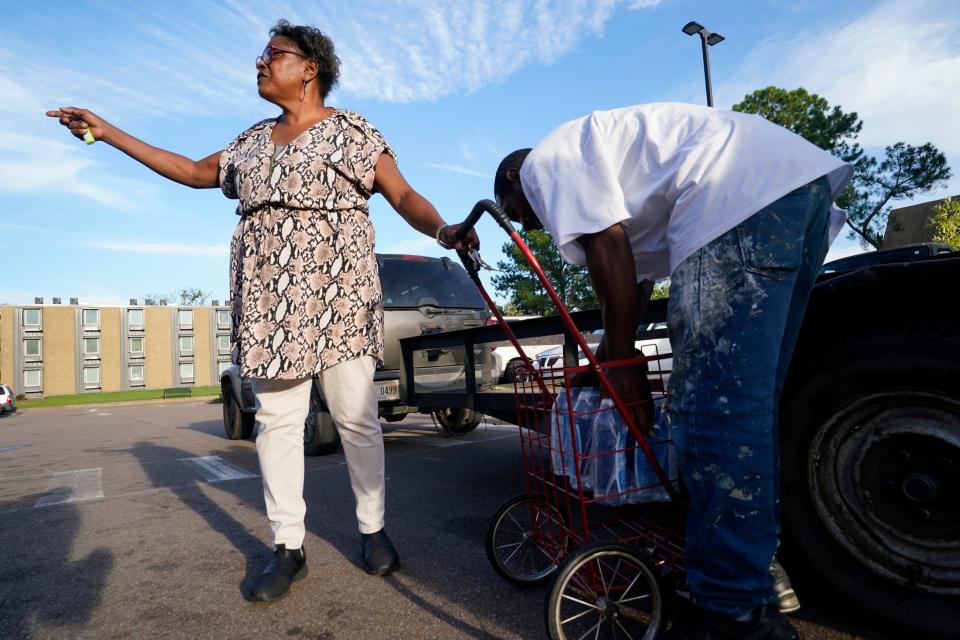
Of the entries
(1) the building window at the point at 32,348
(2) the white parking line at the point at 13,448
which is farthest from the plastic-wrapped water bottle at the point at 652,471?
(1) the building window at the point at 32,348

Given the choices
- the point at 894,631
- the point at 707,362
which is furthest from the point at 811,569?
the point at 707,362

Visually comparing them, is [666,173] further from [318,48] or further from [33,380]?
[33,380]

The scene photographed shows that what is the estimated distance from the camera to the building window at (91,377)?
61062 mm

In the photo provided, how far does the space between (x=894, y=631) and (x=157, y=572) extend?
280cm

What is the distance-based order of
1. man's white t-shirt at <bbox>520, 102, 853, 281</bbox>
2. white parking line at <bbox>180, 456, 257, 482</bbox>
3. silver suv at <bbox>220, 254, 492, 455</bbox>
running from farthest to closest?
silver suv at <bbox>220, 254, 492, 455</bbox> → white parking line at <bbox>180, 456, 257, 482</bbox> → man's white t-shirt at <bbox>520, 102, 853, 281</bbox>

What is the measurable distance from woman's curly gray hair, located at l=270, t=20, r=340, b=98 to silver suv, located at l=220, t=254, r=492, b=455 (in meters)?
2.57

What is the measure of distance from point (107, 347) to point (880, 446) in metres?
72.3

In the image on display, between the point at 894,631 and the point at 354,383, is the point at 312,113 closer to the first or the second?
the point at 354,383

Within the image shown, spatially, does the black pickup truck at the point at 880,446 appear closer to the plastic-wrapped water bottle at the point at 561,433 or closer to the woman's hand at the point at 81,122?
the plastic-wrapped water bottle at the point at 561,433

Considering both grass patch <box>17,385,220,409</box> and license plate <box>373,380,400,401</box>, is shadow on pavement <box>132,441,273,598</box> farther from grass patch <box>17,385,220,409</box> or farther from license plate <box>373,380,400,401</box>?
grass patch <box>17,385,220,409</box>

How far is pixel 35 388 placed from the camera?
58625 millimetres

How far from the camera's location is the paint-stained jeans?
1420 mm

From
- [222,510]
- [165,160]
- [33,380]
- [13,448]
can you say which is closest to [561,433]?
[165,160]

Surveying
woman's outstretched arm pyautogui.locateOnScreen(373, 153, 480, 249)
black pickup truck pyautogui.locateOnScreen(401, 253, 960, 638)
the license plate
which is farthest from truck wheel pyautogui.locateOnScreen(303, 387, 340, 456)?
black pickup truck pyautogui.locateOnScreen(401, 253, 960, 638)
